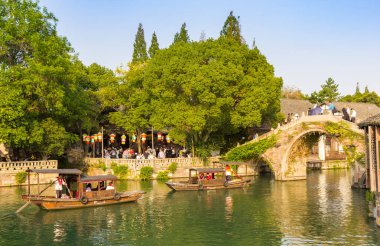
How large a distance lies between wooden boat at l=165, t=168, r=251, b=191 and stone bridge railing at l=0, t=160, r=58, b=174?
544 inches

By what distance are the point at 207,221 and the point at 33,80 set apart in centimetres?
2365

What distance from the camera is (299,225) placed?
23891 millimetres

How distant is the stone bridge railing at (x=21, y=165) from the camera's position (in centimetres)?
4178

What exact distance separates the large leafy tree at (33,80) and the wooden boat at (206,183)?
13.9 meters

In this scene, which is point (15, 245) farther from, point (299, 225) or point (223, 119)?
point (223, 119)

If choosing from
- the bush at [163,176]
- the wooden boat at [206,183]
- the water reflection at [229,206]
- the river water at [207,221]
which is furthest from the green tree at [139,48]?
the water reflection at [229,206]

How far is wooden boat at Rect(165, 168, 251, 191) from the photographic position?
37188 millimetres

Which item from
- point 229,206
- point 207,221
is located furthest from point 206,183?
point 207,221

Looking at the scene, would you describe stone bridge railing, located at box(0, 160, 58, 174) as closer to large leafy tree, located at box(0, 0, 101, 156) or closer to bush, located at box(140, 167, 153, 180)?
large leafy tree, located at box(0, 0, 101, 156)

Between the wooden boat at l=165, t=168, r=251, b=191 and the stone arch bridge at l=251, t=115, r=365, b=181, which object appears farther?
the stone arch bridge at l=251, t=115, r=365, b=181

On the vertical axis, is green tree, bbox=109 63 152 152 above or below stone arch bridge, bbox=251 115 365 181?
above

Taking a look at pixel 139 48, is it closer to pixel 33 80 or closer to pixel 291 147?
pixel 33 80

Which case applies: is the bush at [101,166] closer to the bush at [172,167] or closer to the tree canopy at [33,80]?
the tree canopy at [33,80]

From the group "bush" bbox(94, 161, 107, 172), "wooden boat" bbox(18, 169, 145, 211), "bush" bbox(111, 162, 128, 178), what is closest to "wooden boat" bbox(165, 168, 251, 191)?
"wooden boat" bbox(18, 169, 145, 211)
